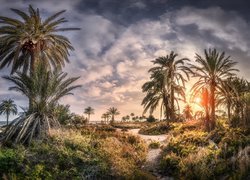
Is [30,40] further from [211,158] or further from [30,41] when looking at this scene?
[211,158]

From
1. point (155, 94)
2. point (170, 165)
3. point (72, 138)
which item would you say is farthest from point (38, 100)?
point (155, 94)

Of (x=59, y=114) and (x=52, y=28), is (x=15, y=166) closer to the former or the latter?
(x=59, y=114)

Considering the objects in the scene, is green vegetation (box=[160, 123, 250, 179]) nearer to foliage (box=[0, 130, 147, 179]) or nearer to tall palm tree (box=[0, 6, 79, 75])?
foliage (box=[0, 130, 147, 179])

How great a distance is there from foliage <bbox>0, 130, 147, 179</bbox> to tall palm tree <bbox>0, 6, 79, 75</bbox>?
9295 millimetres

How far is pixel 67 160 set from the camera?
12.6m

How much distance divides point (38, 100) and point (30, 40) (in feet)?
28.8

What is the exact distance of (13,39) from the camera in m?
22.6

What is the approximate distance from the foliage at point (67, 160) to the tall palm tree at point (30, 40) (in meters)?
9.29

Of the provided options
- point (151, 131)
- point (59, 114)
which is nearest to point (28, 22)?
point (59, 114)

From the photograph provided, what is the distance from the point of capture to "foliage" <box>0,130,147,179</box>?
11.2 m

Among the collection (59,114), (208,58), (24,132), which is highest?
(208,58)

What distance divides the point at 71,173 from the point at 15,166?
7.32ft

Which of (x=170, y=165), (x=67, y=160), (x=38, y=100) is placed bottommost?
(x=170, y=165)

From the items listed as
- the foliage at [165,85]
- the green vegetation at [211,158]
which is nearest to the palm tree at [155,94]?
the foliage at [165,85]
